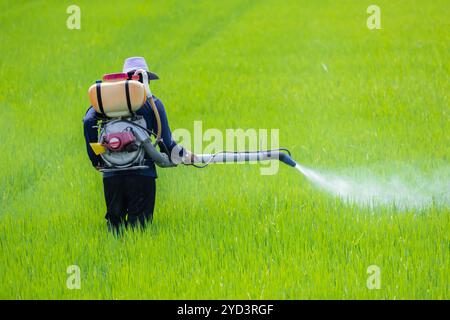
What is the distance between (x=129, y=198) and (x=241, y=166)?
2.09m

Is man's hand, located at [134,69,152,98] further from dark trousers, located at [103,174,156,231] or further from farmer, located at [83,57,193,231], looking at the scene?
dark trousers, located at [103,174,156,231]

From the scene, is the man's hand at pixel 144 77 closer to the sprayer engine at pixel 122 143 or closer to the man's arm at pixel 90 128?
the sprayer engine at pixel 122 143

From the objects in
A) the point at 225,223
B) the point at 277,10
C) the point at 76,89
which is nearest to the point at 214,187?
the point at 225,223

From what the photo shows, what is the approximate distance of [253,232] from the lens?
182 inches

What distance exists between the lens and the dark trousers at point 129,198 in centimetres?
438

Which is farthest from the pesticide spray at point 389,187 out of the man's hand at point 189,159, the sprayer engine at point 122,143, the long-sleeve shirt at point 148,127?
the sprayer engine at point 122,143

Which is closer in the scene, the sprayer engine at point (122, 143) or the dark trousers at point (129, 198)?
the sprayer engine at point (122, 143)

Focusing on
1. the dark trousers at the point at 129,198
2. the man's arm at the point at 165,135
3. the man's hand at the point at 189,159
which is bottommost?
the dark trousers at the point at 129,198

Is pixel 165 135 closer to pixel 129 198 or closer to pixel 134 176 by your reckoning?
pixel 134 176

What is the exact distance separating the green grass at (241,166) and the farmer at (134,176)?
181 mm

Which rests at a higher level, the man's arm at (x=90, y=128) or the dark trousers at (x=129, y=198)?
the man's arm at (x=90, y=128)

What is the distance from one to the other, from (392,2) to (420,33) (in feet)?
11.1
